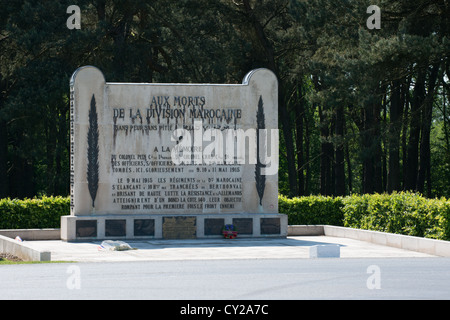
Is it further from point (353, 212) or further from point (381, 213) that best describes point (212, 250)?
point (353, 212)

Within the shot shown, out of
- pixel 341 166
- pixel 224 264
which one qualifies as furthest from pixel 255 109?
pixel 341 166

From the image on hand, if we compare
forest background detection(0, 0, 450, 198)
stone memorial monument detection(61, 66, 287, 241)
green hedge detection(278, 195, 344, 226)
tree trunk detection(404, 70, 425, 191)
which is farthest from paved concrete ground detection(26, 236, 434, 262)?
tree trunk detection(404, 70, 425, 191)

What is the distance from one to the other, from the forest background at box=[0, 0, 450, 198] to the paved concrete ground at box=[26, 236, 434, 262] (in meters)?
11.2

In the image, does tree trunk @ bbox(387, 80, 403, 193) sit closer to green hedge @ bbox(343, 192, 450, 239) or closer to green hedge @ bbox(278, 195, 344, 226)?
green hedge @ bbox(278, 195, 344, 226)

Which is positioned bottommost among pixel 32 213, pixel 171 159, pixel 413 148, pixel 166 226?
pixel 166 226

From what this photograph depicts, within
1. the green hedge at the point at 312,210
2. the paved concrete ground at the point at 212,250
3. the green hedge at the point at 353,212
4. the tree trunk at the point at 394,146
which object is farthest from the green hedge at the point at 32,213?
the tree trunk at the point at 394,146

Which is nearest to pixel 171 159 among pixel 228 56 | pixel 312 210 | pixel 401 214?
pixel 312 210

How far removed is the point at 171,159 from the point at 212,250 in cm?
463

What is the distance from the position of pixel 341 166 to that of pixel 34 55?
22.6m

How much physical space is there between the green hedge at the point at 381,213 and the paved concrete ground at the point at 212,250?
1084 millimetres

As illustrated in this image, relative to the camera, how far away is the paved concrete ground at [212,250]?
20000mm

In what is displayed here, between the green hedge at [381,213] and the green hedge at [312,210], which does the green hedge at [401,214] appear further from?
the green hedge at [312,210]

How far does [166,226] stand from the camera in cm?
2517

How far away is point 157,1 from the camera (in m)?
45.2
